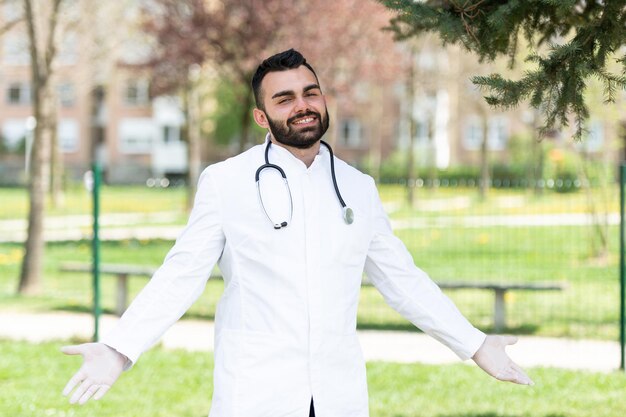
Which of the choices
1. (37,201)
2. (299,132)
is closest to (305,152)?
(299,132)

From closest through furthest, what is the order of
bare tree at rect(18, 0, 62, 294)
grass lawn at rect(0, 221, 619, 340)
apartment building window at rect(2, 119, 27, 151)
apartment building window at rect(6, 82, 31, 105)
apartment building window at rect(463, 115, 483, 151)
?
1. grass lawn at rect(0, 221, 619, 340)
2. bare tree at rect(18, 0, 62, 294)
3. apartment building window at rect(463, 115, 483, 151)
4. apartment building window at rect(2, 119, 27, 151)
5. apartment building window at rect(6, 82, 31, 105)

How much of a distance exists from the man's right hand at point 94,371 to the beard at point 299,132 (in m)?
0.87

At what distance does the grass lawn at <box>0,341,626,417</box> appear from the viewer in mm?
6441

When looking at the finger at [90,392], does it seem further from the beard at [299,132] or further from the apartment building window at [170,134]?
the apartment building window at [170,134]

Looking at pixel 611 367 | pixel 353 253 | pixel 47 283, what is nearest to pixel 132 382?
pixel 611 367

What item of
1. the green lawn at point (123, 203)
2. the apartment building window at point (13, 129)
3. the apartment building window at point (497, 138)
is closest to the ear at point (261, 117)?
the green lawn at point (123, 203)

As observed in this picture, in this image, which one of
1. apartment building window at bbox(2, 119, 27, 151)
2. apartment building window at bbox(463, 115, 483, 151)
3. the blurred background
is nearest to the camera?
the blurred background

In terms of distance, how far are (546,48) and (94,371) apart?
8.14ft

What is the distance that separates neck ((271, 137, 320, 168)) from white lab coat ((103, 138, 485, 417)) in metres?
0.02

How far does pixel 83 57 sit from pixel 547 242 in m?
18.2

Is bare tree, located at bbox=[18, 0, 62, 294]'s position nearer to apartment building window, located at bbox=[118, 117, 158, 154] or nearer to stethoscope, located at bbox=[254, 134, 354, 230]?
stethoscope, located at bbox=[254, 134, 354, 230]

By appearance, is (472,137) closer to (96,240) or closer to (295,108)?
(96,240)

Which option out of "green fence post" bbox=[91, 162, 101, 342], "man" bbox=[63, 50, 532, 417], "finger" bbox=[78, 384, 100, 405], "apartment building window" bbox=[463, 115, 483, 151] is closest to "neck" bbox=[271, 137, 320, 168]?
"man" bbox=[63, 50, 532, 417]

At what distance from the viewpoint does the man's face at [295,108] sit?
3.36 metres
